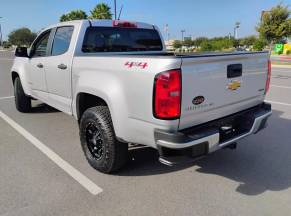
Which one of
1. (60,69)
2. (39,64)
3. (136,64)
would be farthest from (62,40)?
(136,64)

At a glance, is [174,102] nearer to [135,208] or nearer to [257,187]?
[135,208]

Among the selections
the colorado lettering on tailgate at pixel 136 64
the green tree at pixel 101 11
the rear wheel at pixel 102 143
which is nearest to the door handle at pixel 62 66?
the rear wheel at pixel 102 143

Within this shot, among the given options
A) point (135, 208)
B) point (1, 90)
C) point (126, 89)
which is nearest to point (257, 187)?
point (135, 208)

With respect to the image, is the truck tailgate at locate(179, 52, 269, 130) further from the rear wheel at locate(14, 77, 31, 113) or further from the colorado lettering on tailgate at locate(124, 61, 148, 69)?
the rear wheel at locate(14, 77, 31, 113)

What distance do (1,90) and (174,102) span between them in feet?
29.4

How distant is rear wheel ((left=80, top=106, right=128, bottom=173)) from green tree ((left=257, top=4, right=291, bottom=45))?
30.1 meters

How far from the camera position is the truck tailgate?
2920 mm

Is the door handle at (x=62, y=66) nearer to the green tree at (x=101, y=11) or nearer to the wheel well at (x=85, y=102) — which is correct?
the wheel well at (x=85, y=102)

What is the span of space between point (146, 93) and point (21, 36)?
96.6 metres

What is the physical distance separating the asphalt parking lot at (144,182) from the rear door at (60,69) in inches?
28.3

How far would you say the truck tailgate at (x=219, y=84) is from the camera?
115 inches

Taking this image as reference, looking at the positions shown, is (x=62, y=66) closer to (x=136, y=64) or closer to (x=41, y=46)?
(x=41, y=46)

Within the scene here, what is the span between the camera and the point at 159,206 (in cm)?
310

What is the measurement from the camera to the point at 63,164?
4.10 meters
